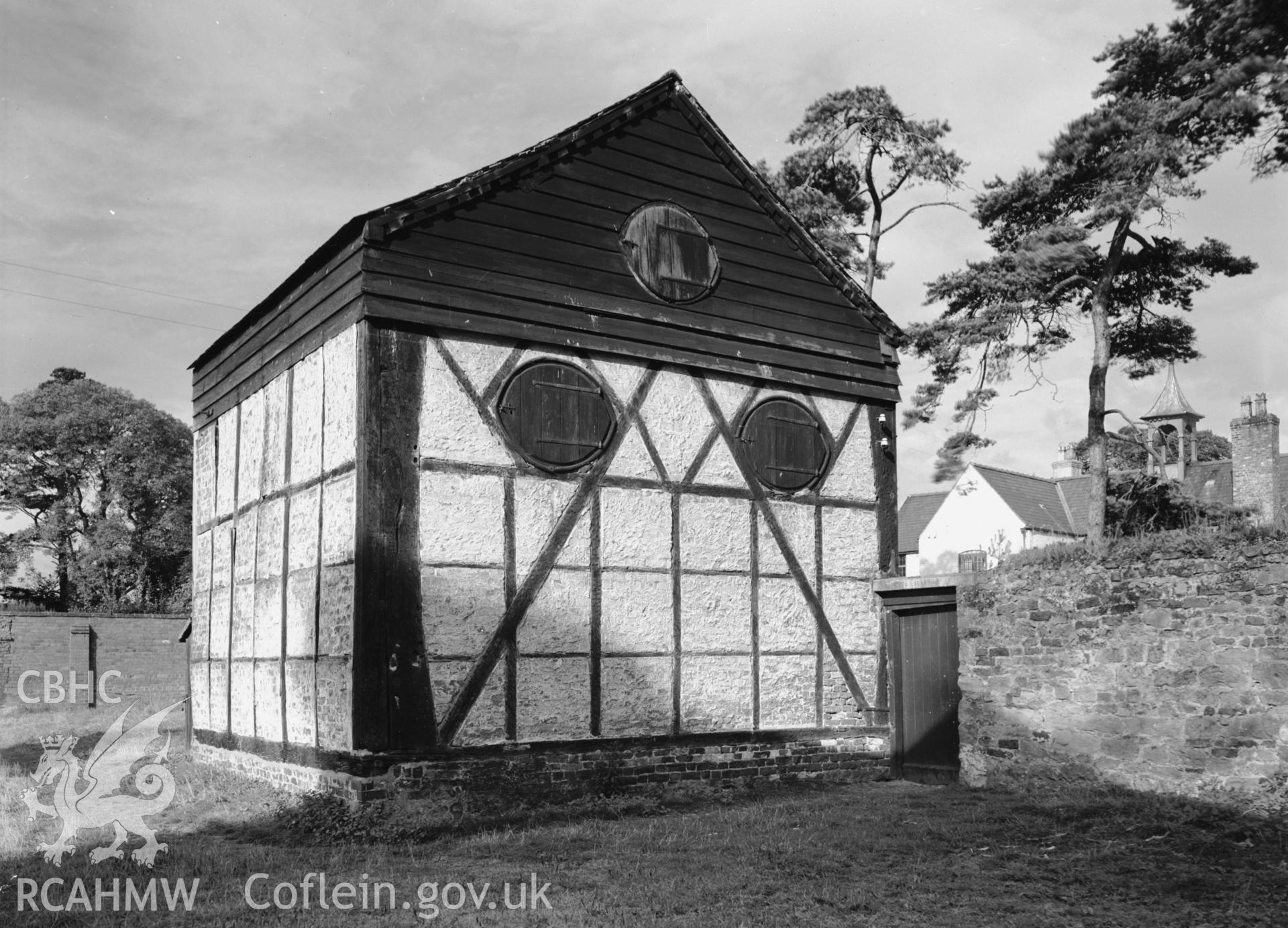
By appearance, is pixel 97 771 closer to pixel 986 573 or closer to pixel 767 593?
pixel 767 593

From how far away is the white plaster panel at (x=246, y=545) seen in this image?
1325 cm

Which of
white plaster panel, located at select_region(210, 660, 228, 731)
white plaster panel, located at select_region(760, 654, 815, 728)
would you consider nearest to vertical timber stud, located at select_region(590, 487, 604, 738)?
white plaster panel, located at select_region(760, 654, 815, 728)

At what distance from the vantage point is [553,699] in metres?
11.3

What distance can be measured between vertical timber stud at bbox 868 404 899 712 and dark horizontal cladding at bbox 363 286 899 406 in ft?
1.30

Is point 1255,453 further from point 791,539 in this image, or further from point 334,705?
point 334,705

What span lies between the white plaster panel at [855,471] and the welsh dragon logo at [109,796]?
8.49m

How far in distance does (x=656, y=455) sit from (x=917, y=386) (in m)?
11.8

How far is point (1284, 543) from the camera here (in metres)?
9.91

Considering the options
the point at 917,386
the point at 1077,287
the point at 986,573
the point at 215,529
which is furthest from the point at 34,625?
the point at 1077,287

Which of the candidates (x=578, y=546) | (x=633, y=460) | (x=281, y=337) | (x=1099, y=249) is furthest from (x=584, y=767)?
(x=1099, y=249)

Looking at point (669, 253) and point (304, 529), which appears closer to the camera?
point (304, 529)

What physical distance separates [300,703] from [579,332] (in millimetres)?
4975

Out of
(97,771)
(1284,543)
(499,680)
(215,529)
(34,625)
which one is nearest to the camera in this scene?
(97,771)

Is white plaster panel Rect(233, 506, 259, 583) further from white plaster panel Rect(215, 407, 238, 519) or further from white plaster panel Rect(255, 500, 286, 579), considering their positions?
white plaster panel Rect(215, 407, 238, 519)
